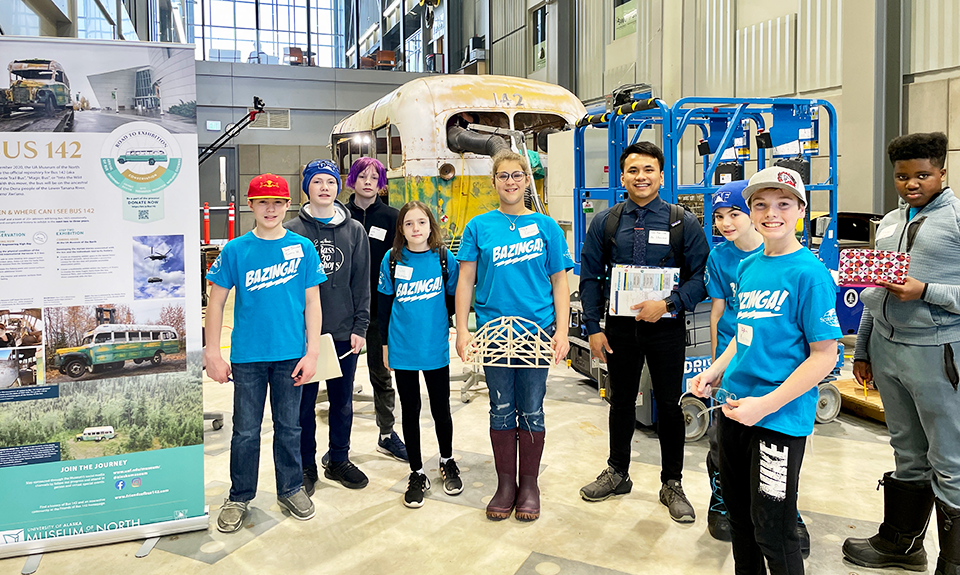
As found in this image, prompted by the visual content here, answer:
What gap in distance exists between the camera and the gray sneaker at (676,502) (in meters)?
3.16

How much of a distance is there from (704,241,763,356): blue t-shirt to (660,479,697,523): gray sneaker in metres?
A: 0.70

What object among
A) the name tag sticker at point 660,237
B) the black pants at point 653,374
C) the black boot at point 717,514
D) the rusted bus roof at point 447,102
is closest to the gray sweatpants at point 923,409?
the black boot at point 717,514

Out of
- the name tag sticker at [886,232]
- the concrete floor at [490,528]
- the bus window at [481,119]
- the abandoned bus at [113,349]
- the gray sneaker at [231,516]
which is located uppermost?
the bus window at [481,119]

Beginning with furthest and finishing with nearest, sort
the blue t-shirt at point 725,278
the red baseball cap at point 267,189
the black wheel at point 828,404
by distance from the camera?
the black wheel at point 828,404 → the red baseball cap at point 267,189 → the blue t-shirt at point 725,278

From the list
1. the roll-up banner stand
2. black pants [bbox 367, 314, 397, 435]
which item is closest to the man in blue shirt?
black pants [bbox 367, 314, 397, 435]

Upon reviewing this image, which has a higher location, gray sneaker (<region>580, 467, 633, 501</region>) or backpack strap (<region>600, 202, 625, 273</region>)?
backpack strap (<region>600, 202, 625, 273</region>)

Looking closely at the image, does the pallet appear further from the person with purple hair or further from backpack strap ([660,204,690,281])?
the person with purple hair

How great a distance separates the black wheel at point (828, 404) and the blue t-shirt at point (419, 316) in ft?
8.56

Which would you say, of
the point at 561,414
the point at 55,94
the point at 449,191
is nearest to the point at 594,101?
the point at 449,191

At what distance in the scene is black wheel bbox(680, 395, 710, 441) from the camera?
4.16 m

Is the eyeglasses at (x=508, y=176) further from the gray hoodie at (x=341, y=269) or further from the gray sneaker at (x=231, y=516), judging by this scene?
the gray sneaker at (x=231, y=516)

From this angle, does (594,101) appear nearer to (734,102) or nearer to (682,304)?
(734,102)

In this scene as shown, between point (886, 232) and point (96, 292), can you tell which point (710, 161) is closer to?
point (886, 232)

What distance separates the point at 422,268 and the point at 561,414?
2008 mm
